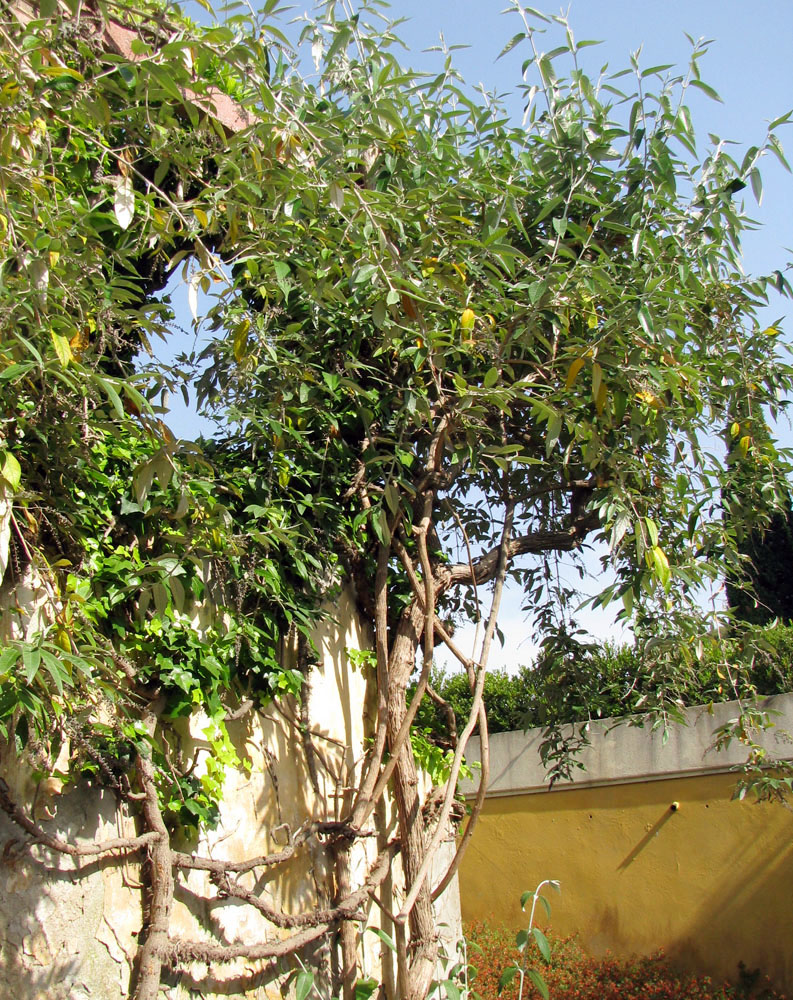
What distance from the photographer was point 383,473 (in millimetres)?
3098

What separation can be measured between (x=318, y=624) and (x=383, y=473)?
23.4 inches

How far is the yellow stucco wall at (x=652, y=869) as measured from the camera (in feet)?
19.4

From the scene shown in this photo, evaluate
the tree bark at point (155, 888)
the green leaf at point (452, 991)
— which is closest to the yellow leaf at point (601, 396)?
the tree bark at point (155, 888)

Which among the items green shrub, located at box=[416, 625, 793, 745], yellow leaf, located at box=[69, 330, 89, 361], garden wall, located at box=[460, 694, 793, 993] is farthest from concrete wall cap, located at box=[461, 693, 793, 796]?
yellow leaf, located at box=[69, 330, 89, 361]

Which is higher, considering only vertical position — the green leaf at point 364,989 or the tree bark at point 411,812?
the tree bark at point 411,812

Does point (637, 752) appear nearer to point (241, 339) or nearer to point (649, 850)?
point (649, 850)

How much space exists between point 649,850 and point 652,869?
0.13 metres

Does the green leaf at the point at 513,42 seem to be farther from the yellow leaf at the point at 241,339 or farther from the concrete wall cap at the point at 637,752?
the concrete wall cap at the point at 637,752

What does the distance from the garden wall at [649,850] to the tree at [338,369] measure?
3392mm

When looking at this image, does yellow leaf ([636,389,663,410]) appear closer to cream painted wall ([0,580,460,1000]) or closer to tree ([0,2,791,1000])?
tree ([0,2,791,1000])

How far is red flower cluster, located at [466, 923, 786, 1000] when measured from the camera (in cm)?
→ 575

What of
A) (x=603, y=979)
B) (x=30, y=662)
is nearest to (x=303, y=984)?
(x=30, y=662)

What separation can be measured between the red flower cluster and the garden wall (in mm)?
112

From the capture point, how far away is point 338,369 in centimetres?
309
